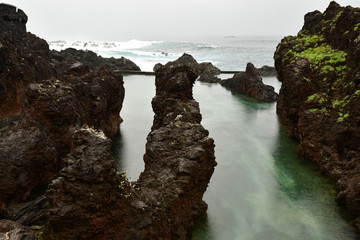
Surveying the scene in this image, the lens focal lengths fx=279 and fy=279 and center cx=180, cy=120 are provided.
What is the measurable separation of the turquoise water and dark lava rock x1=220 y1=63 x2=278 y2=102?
6.32 m

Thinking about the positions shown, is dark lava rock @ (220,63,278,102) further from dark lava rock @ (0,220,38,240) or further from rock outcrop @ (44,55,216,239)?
dark lava rock @ (0,220,38,240)

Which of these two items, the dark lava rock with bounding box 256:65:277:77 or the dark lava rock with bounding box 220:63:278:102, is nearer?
the dark lava rock with bounding box 220:63:278:102

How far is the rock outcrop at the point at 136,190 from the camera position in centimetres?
666

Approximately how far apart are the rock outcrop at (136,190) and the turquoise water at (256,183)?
168 cm

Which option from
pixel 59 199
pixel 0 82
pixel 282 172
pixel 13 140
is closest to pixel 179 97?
pixel 282 172

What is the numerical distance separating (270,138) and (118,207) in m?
15.1

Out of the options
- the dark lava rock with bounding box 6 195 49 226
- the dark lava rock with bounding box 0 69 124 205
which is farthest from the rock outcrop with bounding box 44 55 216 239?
the dark lava rock with bounding box 0 69 124 205

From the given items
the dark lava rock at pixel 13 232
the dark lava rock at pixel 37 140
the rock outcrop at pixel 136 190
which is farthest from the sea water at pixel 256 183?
the dark lava rock at pixel 13 232

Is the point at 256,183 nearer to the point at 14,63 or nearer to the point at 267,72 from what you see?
the point at 14,63

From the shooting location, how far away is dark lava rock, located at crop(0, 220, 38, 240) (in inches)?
229

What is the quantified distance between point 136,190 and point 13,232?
3796mm

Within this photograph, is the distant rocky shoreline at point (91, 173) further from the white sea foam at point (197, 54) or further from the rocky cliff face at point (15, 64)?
the white sea foam at point (197, 54)

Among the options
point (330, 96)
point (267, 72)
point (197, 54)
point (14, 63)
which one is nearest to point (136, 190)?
point (330, 96)

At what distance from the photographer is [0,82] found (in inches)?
714
